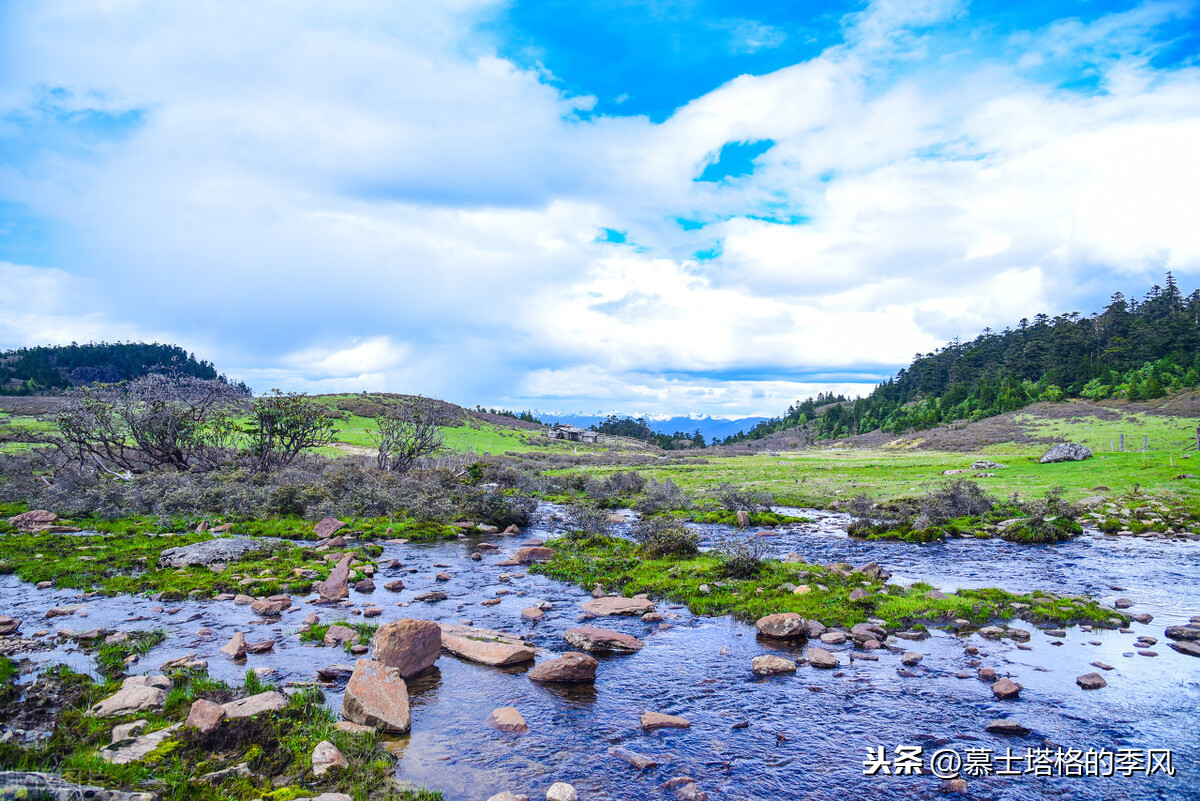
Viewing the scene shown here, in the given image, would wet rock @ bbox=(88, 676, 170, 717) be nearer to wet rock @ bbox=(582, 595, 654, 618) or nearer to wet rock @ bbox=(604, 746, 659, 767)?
wet rock @ bbox=(604, 746, 659, 767)

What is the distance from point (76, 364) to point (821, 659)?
190308 mm

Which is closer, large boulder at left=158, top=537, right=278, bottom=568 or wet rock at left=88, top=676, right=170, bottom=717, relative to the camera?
wet rock at left=88, top=676, right=170, bottom=717

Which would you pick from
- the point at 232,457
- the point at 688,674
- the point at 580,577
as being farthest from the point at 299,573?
the point at 232,457

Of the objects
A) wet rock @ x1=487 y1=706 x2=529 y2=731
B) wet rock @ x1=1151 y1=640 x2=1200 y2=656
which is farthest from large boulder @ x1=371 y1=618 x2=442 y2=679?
wet rock @ x1=1151 y1=640 x2=1200 y2=656

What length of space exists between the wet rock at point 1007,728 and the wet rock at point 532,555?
45.1ft

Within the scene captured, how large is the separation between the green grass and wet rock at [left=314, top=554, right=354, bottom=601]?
599 centimetres

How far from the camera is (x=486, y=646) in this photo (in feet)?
36.6

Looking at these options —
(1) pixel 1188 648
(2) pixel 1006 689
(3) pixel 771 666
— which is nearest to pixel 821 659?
(3) pixel 771 666

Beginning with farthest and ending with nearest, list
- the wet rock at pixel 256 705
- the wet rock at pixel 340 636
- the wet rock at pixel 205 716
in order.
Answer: the wet rock at pixel 340 636
the wet rock at pixel 256 705
the wet rock at pixel 205 716

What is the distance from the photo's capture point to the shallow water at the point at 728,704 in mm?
7383

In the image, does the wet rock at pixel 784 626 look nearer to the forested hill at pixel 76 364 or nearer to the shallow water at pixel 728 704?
the shallow water at pixel 728 704

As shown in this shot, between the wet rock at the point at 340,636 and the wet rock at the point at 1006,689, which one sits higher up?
the wet rock at the point at 340,636

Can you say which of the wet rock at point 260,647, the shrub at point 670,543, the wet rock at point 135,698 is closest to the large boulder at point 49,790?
the wet rock at point 135,698

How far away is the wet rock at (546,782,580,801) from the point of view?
6.74m
